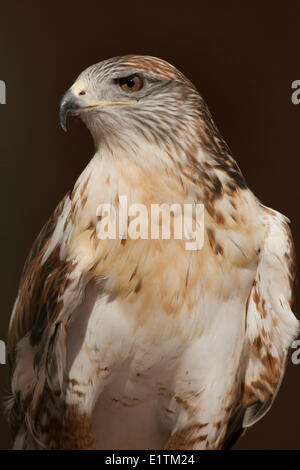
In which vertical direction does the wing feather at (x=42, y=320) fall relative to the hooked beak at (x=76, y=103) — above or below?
below

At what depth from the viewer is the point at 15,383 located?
1.19m

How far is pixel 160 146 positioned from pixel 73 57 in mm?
356

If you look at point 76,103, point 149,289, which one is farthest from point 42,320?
point 76,103

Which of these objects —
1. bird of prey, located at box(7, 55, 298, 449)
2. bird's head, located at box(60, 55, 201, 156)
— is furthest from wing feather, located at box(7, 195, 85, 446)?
bird's head, located at box(60, 55, 201, 156)

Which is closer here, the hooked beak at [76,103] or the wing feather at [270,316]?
the hooked beak at [76,103]

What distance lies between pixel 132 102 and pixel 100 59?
0.92 ft

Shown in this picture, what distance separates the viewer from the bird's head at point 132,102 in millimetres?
1092

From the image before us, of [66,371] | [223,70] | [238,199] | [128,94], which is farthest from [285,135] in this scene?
[66,371]

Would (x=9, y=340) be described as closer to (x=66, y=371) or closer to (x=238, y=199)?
(x=66, y=371)

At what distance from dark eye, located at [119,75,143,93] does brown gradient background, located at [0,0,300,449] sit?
256 millimetres
